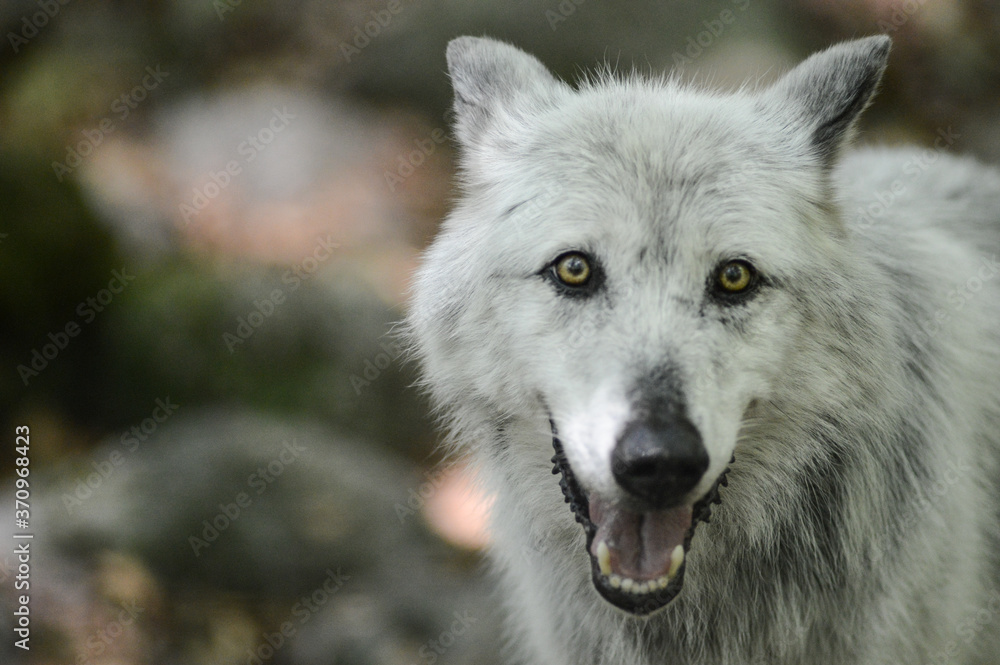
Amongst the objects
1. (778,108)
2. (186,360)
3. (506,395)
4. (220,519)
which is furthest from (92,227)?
(778,108)

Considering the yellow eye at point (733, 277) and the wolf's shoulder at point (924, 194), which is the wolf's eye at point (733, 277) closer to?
the yellow eye at point (733, 277)

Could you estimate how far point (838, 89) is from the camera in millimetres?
2689

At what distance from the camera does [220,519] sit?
183 inches

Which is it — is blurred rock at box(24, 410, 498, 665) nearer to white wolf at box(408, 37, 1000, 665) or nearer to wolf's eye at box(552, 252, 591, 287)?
white wolf at box(408, 37, 1000, 665)

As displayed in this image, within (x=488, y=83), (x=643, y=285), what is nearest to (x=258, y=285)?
(x=488, y=83)

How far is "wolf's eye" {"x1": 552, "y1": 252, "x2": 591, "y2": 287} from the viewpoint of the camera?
241cm

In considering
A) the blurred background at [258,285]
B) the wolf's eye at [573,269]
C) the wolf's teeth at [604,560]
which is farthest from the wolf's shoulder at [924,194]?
the blurred background at [258,285]

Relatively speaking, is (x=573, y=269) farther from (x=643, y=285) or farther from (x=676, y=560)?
(x=676, y=560)

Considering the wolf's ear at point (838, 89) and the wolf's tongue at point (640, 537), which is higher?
the wolf's ear at point (838, 89)

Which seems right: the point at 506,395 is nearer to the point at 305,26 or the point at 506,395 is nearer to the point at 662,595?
the point at 662,595

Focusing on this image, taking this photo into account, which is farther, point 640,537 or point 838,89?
point 838,89

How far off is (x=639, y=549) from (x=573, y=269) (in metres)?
0.86

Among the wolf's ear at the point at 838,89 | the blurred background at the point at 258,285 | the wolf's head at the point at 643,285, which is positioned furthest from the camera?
the blurred background at the point at 258,285

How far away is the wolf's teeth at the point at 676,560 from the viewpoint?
2.25 meters
